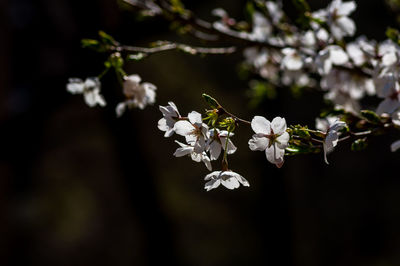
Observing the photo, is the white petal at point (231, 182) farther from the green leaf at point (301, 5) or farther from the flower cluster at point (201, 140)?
the green leaf at point (301, 5)

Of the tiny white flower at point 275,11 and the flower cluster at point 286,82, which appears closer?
the flower cluster at point 286,82

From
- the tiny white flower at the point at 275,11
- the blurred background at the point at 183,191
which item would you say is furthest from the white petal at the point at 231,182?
the blurred background at the point at 183,191

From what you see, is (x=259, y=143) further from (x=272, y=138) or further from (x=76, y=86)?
(x=76, y=86)

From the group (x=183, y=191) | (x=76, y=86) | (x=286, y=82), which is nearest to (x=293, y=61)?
(x=286, y=82)

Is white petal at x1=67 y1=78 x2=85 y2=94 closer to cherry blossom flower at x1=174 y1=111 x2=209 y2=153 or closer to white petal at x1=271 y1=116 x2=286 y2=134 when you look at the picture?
cherry blossom flower at x1=174 y1=111 x2=209 y2=153

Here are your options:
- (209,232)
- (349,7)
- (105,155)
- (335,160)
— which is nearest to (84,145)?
(105,155)

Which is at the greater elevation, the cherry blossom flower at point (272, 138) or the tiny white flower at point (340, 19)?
the tiny white flower at point (340, 19)
